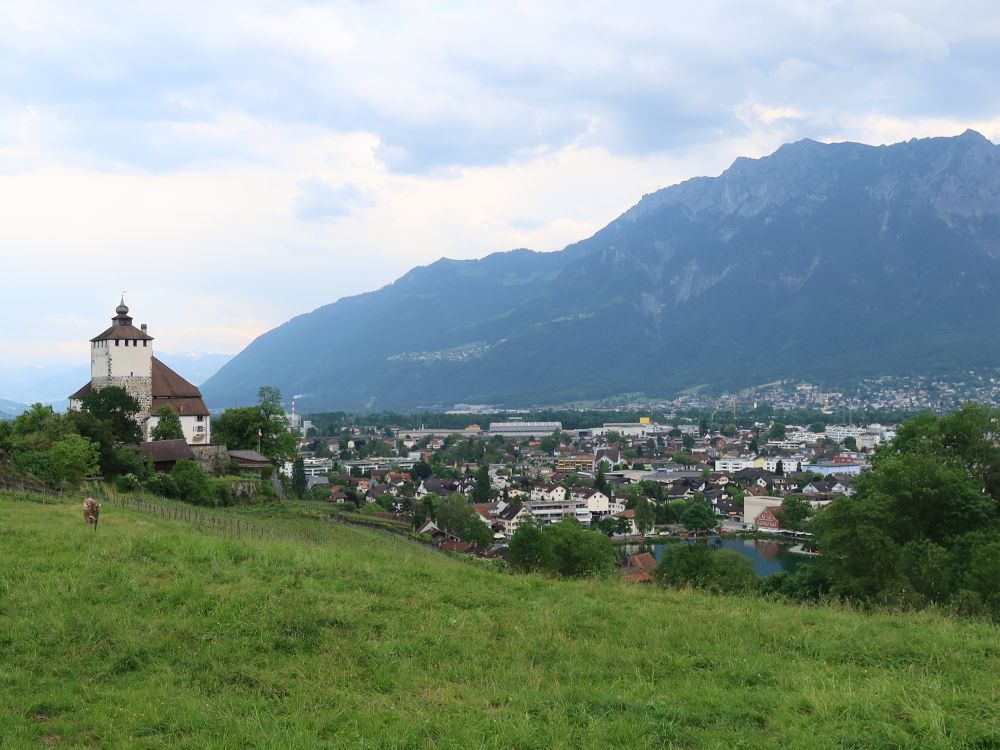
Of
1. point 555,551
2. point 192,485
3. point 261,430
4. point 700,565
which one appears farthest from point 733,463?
point 192,485

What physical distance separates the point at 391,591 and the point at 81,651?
4298 mm

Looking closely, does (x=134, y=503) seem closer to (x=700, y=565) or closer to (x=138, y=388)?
Result: (x=700, y=565)

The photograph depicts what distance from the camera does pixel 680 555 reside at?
30.4m

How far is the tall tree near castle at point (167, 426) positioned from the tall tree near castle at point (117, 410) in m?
2.54

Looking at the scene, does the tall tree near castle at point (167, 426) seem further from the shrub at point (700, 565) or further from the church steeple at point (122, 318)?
the shrub at point (700, 565)

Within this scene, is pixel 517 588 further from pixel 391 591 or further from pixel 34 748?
pixel 34 748

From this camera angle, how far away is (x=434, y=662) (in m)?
9.95

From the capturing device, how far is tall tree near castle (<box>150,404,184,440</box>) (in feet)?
149

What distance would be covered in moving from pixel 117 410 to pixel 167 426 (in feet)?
13.2

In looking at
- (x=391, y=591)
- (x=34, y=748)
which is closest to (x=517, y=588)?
(x=391, y=591)

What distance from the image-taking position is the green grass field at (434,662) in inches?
302

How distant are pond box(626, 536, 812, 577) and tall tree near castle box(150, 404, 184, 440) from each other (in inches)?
1504

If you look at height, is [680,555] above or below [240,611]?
below

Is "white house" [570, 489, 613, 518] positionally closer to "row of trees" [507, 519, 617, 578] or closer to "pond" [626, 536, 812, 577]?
"pond" [626, 536, 812, 577]
